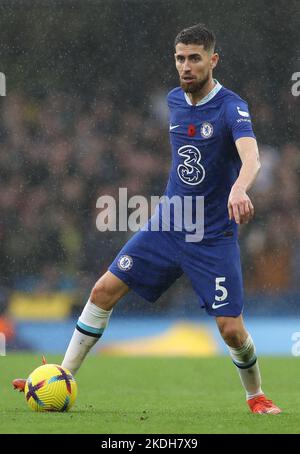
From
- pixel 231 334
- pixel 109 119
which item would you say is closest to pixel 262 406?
pixel 231 334

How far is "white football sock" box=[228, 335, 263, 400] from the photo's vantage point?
6.28 meters

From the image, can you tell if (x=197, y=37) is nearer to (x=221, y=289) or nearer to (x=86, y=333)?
(x=221, y=289)

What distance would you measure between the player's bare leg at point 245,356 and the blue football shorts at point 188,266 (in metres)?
0.07

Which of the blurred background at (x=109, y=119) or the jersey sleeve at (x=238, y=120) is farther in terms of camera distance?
the blurred background at (x=109, y=119)

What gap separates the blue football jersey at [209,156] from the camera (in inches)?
245

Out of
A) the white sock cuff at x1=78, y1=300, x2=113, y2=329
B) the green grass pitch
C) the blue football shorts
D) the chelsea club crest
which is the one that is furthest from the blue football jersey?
the green grass pitch

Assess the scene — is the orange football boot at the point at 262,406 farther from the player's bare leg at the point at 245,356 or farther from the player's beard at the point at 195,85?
the player's beard at the point at 195,85

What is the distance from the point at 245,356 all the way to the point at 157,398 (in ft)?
3.87

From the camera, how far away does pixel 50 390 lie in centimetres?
588

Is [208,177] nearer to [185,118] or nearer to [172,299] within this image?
[185,118]

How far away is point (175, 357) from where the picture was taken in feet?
36.1

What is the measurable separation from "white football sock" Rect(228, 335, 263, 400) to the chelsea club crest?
1.17 m

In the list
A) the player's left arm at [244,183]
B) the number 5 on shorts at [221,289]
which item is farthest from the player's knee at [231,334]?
the player's left arm at [244,183]

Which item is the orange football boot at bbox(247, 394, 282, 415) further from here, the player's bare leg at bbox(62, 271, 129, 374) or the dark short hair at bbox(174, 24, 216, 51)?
the dark short hair at bbox(174, 24, 216, 51)
